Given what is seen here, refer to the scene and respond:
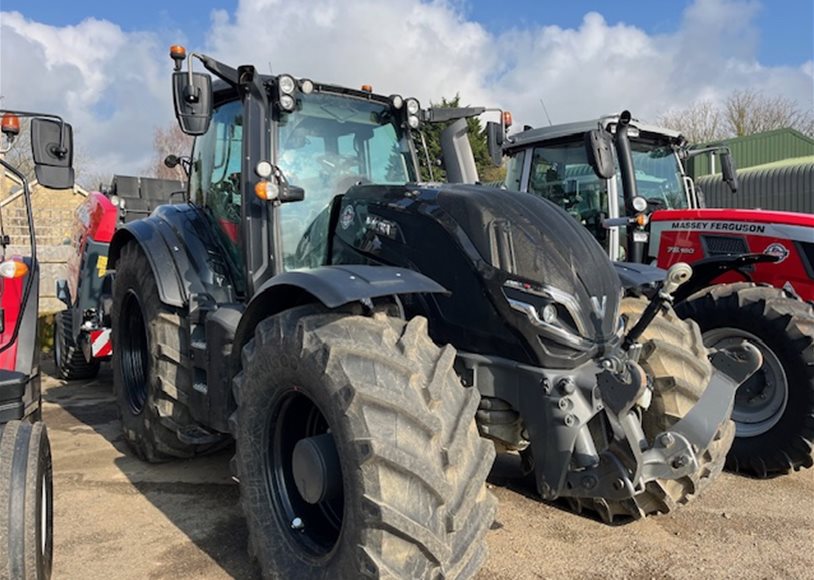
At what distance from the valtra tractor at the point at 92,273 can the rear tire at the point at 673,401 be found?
4390mm

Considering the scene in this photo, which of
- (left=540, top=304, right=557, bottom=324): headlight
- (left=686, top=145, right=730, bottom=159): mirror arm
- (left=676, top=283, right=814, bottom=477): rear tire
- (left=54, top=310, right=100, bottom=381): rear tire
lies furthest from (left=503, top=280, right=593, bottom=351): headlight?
(left=54, top=310, right=100, bottom=381): rear tire

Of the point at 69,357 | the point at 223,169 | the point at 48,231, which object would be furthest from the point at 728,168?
the point at 48,231

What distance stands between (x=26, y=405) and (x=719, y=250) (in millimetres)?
4329

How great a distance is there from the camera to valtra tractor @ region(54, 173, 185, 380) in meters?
5.91

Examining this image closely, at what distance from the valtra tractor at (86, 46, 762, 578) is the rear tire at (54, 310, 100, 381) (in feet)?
→ 10.4

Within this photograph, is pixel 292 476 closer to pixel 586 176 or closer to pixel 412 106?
pixel 412 106

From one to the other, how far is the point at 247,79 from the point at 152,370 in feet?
5.67

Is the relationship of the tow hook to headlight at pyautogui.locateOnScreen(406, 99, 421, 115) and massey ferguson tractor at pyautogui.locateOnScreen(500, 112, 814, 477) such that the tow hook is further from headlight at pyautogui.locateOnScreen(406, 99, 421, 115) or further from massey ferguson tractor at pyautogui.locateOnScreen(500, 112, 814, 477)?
headlight at pyautogui.locateOnScreen(406, 99, 421, 115)

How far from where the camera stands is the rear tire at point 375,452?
215 centimetres

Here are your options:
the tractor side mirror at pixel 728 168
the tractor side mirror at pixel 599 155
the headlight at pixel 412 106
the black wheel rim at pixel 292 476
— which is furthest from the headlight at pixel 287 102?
the tractor side mirror at pixel 728 168

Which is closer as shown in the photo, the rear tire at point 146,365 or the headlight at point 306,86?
the headlight at point 306,86

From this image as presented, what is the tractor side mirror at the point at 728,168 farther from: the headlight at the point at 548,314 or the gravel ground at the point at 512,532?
the headlight at the point at 548,314

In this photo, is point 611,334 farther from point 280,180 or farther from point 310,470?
point 280,180

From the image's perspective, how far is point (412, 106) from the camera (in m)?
4.13
